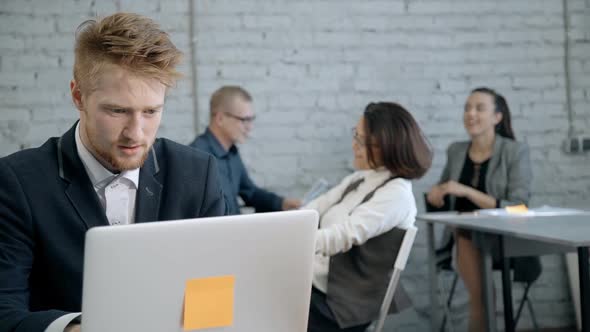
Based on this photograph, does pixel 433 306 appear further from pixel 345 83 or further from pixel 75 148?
pixel 75 148

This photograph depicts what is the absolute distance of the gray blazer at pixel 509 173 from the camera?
336cm

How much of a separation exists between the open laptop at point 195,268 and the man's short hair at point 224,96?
7.83 feet

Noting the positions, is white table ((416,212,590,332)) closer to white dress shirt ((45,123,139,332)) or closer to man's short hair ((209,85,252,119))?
man's short hair ((209,85,252,119))

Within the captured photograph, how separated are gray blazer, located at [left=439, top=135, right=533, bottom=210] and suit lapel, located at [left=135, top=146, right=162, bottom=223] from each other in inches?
93.2

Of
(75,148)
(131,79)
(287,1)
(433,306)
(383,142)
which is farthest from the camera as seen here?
(287,1)

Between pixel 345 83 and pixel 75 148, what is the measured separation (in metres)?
2.53

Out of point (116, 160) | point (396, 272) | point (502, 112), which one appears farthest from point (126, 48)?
point (502, 112)

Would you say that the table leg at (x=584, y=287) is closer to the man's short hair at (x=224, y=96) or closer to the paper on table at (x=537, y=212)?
the paper on table at (x=537, y=212)

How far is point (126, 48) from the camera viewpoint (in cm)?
113

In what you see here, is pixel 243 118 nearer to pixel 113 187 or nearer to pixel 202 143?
pixel 202 143

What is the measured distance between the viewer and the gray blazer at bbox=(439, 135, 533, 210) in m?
3.36

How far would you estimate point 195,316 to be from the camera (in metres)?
0.91

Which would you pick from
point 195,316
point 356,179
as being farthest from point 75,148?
point 356,179

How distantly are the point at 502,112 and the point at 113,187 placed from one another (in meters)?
2.69
